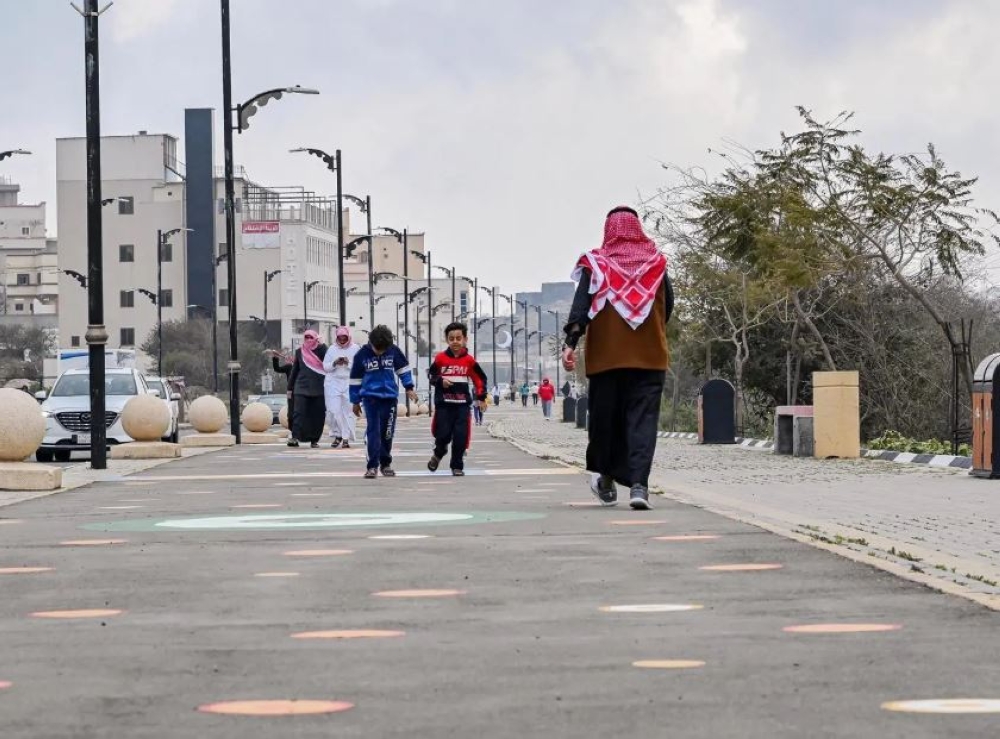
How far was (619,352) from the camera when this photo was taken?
14484mm

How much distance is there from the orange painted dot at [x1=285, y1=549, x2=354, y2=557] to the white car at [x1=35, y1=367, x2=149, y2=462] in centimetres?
2050

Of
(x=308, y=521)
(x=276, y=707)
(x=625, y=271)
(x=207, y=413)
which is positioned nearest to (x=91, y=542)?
(x=308, y=521)

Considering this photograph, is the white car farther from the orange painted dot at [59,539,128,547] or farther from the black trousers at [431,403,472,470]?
the orange painted dot at [59,539,128,547]

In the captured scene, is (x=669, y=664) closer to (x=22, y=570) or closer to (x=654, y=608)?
(x=654, y=608)

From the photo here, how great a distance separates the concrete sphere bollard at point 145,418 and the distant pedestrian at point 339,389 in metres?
3.53

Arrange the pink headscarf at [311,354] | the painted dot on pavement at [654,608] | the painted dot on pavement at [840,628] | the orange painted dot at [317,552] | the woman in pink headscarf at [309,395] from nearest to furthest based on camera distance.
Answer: the painted dot on pavement at [840,628], the painted dot on pavement at [654,608], the orange painted dot at [317,552], the pink headscarf at [311,354], the woman in pink headscarf at [309,395]

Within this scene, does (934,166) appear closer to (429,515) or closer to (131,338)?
(429,515)

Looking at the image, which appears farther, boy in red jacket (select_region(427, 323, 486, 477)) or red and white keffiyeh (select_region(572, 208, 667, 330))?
boy in red jacket (select_region(427, 323, 486, 477))

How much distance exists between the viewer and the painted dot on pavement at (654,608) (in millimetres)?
7773

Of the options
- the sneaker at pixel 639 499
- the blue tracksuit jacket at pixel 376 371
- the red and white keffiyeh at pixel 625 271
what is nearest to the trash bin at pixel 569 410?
the blue tracksuit jacket at pixel 376 371

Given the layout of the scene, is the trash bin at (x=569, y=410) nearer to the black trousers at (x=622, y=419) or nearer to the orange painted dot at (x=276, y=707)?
the black trousers at (x=622, y=419)

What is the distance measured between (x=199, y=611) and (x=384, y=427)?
13.2m

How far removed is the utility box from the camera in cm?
2691

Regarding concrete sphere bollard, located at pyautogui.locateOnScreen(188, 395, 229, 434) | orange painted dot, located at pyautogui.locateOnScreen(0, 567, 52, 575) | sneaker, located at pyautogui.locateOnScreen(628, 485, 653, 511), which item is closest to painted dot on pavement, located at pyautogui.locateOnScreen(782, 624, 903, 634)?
orange painted dot, located at pyautogui.locateOnScreen(0, 567, 52, 575)
